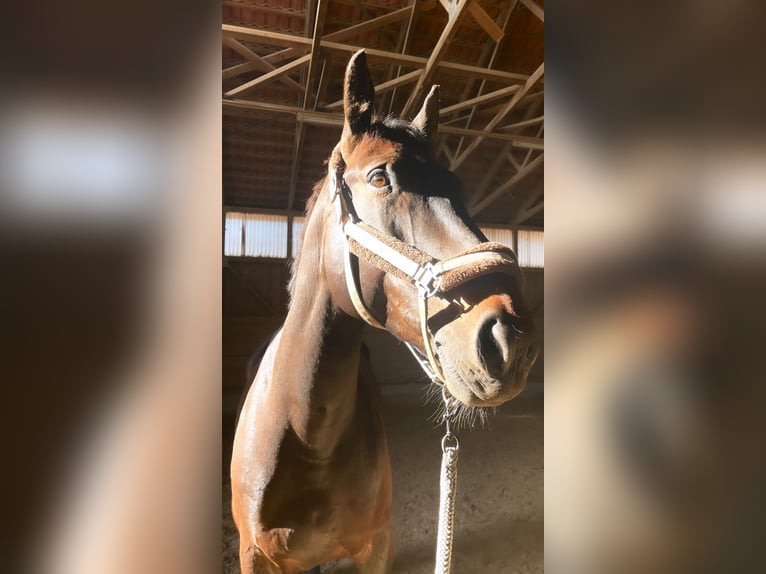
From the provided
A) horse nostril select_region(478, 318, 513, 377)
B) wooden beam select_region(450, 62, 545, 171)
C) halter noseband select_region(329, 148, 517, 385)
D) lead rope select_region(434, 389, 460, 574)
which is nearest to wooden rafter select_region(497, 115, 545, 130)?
wooden beam select_region(450, 62, 545, 171)

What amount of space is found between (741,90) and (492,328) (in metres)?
0.66

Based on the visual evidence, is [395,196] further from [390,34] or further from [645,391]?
[645,391]

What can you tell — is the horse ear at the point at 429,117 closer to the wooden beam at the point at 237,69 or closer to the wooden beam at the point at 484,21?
the wooden beam at the point at 484,21

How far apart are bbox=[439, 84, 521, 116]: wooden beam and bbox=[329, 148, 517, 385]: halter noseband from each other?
26 cm

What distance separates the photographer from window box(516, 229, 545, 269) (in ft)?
2.36

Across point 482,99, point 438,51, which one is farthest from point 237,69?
point 482,99

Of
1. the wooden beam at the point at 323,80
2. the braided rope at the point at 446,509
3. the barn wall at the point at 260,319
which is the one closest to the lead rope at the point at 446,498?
the braided rope at the point at 446,509

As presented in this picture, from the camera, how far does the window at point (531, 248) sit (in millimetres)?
720

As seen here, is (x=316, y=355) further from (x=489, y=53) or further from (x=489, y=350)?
(x=489, y=53)

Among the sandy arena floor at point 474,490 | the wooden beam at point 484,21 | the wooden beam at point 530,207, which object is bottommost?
the sandy arena floor at point 474,490

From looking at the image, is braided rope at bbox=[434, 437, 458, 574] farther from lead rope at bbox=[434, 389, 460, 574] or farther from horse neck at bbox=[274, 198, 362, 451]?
horse neck at bbox=[274, 198, 362, 451]

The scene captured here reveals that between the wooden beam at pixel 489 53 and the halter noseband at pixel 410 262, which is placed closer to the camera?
the halter noseband at pixel 410 262

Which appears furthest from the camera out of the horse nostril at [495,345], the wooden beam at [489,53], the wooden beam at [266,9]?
the wooden beam at [489,53]

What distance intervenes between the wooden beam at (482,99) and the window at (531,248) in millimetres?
279
